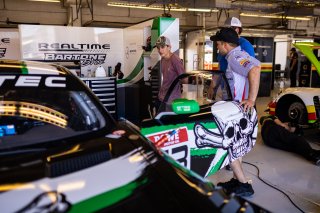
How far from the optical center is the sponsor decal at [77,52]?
6471 mm

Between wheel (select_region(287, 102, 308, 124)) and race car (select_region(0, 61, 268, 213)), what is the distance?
4085 mm

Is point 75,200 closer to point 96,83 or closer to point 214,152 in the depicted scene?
point 214,152

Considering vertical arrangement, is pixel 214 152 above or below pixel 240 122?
below

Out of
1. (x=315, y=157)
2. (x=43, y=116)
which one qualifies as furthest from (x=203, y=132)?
(x=315, y=157)

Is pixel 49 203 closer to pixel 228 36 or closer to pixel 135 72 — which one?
pixel 228 36

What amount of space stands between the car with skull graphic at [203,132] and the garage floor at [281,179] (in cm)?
67

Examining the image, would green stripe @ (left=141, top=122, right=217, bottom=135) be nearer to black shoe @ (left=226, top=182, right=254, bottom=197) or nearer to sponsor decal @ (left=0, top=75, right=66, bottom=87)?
sponsor decal @ (left=0, top=75, right=66, bottom=87)

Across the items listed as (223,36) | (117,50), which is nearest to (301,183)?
(223,36)

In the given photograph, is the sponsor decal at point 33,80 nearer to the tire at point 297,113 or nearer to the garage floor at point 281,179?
the garage floor at point 281,179

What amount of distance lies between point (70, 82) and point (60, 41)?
5206mm

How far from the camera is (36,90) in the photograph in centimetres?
163

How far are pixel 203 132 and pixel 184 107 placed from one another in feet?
1.01

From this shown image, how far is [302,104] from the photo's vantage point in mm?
4988

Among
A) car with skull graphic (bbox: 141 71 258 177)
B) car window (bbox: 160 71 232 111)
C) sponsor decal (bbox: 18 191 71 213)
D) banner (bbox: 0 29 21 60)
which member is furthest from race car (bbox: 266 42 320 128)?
banner (bbox: 0 29 21 60)
